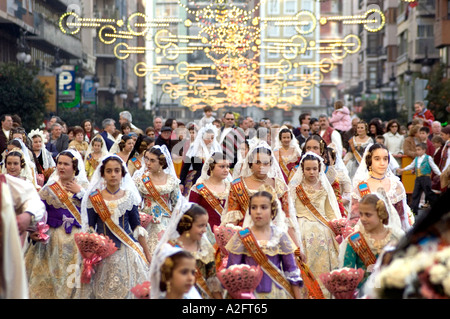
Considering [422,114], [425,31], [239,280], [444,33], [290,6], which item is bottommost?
[239,280]

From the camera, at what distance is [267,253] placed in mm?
7516

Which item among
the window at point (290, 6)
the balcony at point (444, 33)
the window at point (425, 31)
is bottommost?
the balcony at point (444, 33)

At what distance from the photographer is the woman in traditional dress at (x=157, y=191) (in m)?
11.5

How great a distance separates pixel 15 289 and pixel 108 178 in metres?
4.41

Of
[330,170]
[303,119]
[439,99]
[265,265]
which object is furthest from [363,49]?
[265,265]

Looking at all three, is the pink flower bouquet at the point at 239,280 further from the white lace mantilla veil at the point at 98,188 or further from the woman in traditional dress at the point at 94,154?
the woman in traditional dress at the point at 94,154

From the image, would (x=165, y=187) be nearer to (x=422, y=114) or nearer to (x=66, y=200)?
(x=66, y=200)

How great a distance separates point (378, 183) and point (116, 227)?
10.2 feet

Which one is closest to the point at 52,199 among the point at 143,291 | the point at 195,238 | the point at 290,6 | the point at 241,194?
the point at 241,194

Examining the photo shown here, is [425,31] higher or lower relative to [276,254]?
higher

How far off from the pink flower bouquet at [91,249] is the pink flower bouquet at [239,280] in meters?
2.13

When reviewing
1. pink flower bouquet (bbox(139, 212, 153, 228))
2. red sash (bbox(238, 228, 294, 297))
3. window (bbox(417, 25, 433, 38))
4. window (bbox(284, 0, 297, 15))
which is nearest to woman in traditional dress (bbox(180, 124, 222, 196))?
pink flower bouquet (bbox(139, 212, 153, 228))

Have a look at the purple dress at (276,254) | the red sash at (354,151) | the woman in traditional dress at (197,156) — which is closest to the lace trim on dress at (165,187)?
the woman in traditional dress at (197,156)

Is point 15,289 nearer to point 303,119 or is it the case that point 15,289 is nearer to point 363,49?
point 303,119
